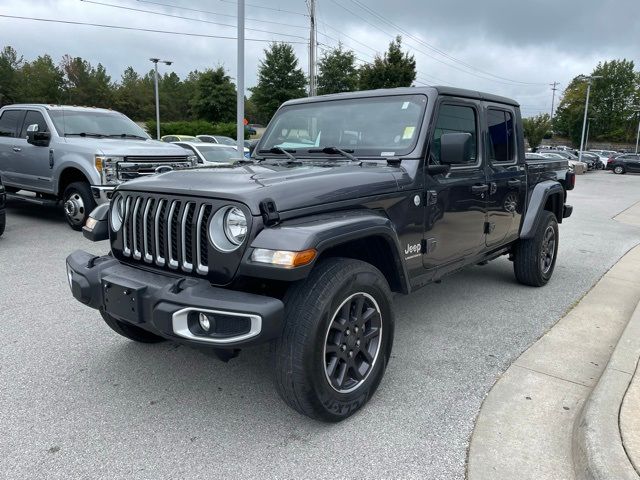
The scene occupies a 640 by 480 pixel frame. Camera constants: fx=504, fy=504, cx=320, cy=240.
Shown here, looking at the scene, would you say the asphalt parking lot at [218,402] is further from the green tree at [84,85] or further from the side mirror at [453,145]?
the green tree at [84,85]

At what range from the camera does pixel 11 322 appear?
14.0ft

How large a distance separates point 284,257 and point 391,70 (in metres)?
Answer: 33.0

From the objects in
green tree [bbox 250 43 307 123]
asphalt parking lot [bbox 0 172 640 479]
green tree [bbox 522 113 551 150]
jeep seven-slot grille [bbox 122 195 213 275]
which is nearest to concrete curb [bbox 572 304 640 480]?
asphalt parking lot [bbox 0 172 640 479]

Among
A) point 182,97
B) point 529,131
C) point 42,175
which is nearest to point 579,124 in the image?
point 529,131

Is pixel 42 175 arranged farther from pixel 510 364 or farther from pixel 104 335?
pixel 510 364

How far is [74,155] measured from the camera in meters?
8.00

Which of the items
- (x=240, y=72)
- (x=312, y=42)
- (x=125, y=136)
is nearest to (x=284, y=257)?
(x=125, y=136)

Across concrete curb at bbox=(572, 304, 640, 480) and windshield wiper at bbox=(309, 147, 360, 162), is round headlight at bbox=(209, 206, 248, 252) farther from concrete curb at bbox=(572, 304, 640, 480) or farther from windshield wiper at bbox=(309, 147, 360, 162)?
concrete curb at bbox=(572, 304, 640, 480)

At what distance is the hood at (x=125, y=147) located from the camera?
25.5ft

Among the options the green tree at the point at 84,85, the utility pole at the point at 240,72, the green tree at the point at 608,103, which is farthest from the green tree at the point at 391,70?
the green tree at the point at 608,103

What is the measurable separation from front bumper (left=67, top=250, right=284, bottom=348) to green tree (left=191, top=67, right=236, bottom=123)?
45526 millimetres

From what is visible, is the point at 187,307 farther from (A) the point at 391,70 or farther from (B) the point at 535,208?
(A) the point at 391,70

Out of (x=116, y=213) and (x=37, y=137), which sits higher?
(x=37, y=137)

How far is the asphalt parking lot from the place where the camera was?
2496 mm
